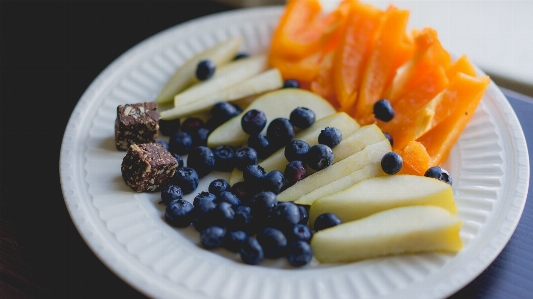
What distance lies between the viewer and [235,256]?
58.2 inches

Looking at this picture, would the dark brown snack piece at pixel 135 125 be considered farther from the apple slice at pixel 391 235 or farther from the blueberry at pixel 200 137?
the apple slice at pixel 391 235

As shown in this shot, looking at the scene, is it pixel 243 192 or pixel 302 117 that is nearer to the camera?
pixel 243 192

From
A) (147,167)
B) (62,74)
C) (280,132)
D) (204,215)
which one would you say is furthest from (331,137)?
(62,74)

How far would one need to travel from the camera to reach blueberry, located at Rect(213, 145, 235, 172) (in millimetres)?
1769

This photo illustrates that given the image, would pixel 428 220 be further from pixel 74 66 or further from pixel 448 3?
pixel 448 3

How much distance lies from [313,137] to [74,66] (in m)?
1.35

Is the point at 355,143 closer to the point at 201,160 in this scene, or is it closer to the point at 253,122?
the point at 253,122

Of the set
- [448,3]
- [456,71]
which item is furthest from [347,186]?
[448,3]

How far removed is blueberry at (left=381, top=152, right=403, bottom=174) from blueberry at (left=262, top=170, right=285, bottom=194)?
0.34m

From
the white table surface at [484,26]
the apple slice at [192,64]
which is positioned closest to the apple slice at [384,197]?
the apple slice at [192,64]

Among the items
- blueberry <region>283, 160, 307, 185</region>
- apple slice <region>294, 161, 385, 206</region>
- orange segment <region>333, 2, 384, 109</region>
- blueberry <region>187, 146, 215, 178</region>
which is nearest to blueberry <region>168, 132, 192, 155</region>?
blueberry <region>187, 146, 215, 178</region>

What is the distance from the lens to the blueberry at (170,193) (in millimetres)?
1615

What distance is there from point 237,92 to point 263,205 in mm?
690

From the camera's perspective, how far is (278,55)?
7.32 feet
